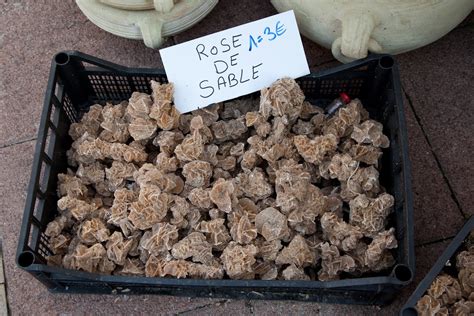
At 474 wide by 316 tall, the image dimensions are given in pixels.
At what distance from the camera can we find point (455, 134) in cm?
116

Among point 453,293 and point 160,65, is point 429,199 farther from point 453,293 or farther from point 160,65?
point 160,65

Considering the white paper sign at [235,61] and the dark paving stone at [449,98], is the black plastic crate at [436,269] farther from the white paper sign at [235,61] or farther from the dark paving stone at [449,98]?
the white paper sign at [235,61]

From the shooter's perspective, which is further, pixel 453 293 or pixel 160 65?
pixel 160 65

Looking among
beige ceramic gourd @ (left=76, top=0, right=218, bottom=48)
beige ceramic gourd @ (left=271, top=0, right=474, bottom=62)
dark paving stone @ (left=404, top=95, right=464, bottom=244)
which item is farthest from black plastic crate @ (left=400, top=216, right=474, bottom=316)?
beige ceramic gourd @ (left=76, top=0, right=218, bottom=48)

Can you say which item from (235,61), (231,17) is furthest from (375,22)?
(231,17)

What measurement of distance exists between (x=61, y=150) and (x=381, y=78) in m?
0.59

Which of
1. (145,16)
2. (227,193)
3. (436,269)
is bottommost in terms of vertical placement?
(436,269)

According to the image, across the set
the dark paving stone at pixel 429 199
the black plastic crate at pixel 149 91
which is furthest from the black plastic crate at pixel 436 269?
the dark paving stone at pixel 429 199

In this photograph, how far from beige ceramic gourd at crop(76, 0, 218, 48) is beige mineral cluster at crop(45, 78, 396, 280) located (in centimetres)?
15

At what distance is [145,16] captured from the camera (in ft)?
3.68

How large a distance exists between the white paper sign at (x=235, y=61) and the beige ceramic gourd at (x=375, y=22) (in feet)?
0.18

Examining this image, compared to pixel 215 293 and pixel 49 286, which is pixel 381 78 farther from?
pixel 49 286

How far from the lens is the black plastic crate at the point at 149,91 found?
0.89 m

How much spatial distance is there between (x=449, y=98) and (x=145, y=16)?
623 mm
